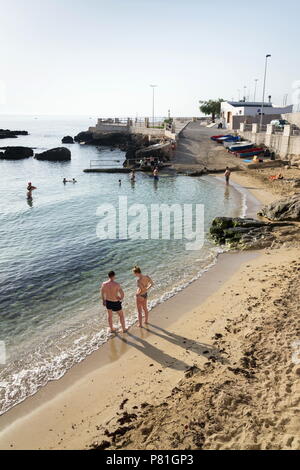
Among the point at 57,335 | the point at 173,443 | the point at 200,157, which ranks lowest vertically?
the point at 57,335

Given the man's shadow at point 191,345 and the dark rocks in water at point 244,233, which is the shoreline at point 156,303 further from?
the dark rocks in water at point 244,233

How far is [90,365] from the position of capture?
8.86 m

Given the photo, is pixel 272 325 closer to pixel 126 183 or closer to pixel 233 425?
pixel 233 425

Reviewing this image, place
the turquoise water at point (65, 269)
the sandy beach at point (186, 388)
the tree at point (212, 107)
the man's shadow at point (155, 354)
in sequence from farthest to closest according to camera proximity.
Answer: the tree at point (212, 107) < the turquoise water at point (65, 269) < the man's shadow at point (155, 354) < the sandy beach at point (186, 388)

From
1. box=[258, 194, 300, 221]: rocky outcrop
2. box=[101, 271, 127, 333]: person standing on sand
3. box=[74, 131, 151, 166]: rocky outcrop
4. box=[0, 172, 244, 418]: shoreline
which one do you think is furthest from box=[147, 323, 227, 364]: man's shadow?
box=[74, 131, 151, 166]: rocky outcrop

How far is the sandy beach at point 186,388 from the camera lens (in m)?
5.96

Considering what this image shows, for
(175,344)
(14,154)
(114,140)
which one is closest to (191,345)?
(175,344)

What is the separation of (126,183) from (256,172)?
13.6 m

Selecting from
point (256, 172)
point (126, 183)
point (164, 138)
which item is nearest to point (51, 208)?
point (126, 183)

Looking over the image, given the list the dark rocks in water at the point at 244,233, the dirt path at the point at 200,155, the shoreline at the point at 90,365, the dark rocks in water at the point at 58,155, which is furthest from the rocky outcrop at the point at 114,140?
the shoreline at the point at 90,365

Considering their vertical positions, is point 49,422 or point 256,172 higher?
point 256,172

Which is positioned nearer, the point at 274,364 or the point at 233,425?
the point at 233,425

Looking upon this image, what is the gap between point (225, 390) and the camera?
6.85 metres

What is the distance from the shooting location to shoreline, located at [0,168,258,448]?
7320 mm
